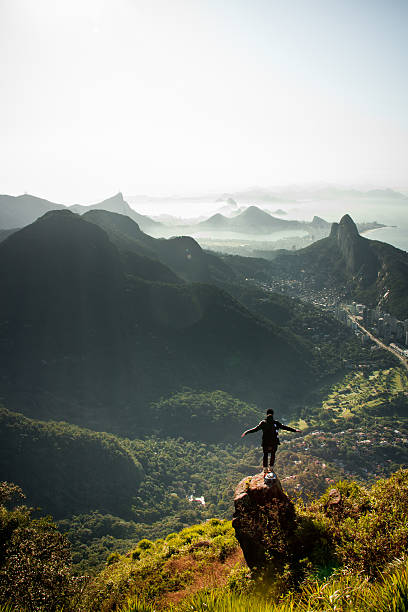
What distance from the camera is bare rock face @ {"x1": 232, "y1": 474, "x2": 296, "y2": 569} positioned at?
9750mm

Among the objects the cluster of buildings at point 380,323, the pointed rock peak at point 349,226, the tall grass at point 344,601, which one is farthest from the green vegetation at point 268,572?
the pointed rock peak at point 349,226

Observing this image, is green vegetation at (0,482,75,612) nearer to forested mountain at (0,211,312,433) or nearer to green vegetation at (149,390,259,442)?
forested mountain at (0,211,312,433)

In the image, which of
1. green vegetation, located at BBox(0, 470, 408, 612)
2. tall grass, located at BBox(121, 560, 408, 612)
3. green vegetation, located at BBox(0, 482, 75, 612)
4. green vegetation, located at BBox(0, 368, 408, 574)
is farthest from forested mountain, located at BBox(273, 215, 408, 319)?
tall grass, located at BBox(121, 560, 408, 612)

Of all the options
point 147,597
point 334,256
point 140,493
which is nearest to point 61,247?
Result: point 140,493

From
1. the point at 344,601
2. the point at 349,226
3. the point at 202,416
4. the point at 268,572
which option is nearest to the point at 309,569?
the point at 268,572

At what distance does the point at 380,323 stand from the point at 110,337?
3703 inches

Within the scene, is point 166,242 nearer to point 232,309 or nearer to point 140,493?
point 232,309

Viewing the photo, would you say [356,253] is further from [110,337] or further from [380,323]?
[110,337]

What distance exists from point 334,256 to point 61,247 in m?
148

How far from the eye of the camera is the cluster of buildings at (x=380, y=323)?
379 ft

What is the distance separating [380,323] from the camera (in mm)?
124875

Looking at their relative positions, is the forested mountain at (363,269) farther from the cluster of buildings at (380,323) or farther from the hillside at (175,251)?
the hillside at (175,251)

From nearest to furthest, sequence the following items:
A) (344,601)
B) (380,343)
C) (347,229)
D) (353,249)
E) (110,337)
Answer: (344,601) < (110,337) < (380,343) < (353,249) < (347,229)

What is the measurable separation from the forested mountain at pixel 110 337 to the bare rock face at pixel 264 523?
68.0m
